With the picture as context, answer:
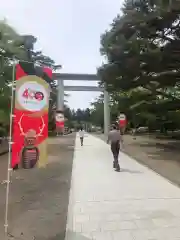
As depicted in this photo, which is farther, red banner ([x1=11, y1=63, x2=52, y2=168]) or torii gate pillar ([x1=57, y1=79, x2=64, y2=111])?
torii gate pillar ([x1=57, y1=79, x2=64, y2=111])

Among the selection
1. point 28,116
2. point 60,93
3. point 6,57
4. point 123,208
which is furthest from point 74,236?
point 60,93

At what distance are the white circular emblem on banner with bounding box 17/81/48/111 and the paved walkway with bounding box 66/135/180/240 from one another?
212cm

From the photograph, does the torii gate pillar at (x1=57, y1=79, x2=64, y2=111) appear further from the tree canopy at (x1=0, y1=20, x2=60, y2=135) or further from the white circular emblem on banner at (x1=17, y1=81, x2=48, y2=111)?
the white circular emblem on banner at (x1=17, y1=81, x2=48, y2=111)

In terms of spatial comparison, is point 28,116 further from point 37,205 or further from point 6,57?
point 6,57

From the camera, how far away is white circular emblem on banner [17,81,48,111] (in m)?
5.03

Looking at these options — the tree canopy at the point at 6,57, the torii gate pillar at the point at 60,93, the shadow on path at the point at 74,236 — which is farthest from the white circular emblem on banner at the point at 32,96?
the torii gate pillar at the point at 60,93

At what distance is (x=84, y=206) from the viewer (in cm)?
631

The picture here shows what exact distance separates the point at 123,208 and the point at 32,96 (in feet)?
9.53

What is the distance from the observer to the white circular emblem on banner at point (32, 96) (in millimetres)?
5030

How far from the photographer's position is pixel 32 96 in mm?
5121

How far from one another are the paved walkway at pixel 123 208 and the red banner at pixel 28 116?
4.63ft

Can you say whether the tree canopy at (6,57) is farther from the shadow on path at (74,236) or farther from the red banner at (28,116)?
the shadow on path at (74,236)

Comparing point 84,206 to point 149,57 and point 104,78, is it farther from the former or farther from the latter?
point 104,78

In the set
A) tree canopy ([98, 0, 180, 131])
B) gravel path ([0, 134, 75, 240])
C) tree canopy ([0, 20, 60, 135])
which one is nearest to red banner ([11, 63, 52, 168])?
gravel path ([0, 134, 75, 240])
